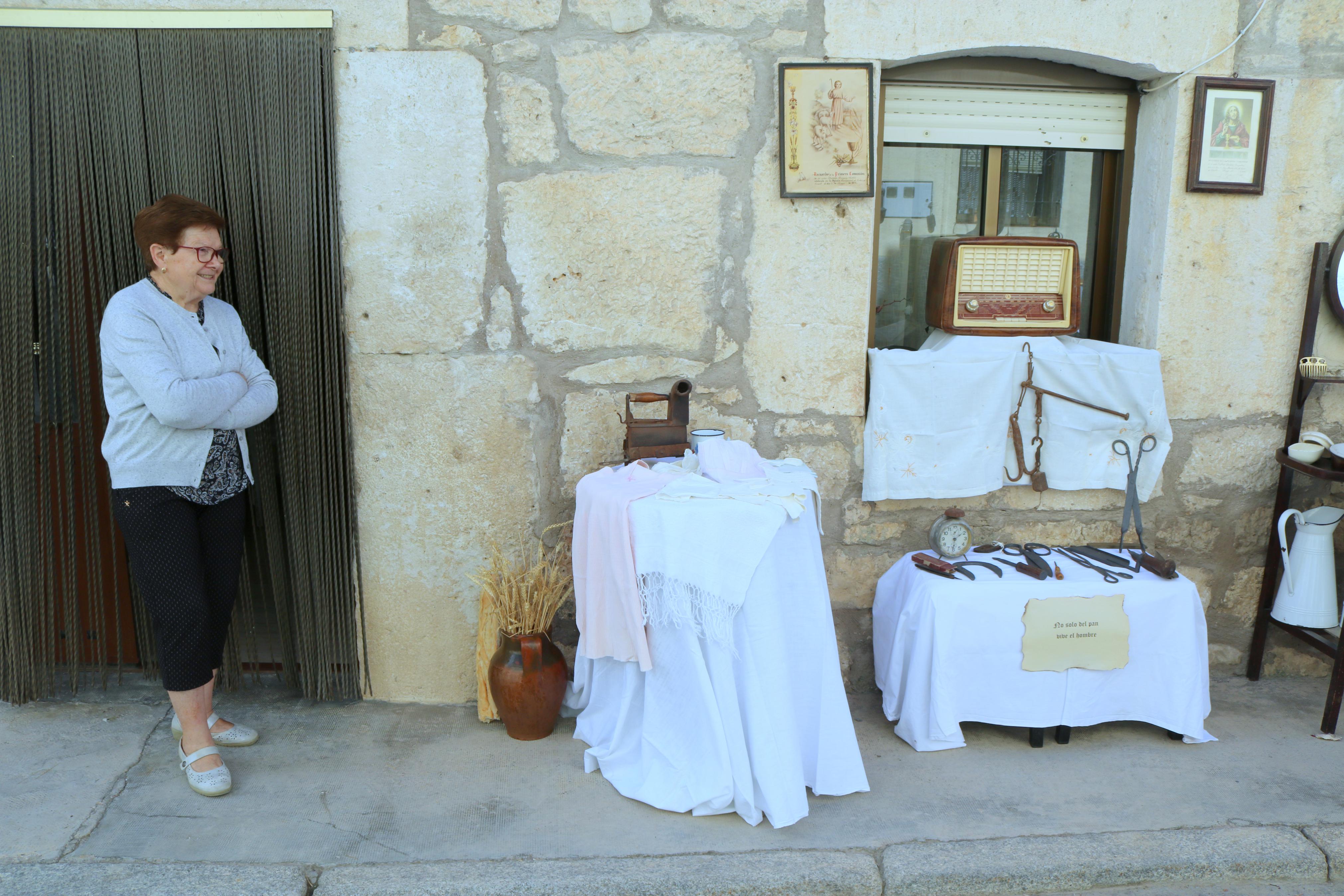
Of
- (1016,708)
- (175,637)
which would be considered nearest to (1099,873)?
(1016,708)

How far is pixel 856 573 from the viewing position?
316cm

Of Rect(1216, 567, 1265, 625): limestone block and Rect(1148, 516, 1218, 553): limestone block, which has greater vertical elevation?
Rect(1148, 516, 1218, 553): limestone block

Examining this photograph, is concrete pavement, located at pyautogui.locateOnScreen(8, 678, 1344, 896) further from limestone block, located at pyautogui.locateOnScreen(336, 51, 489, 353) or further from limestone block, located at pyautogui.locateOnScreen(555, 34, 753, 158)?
limestone block, located at pyautogui.locateOnScreen(555, 34, 753, 158)

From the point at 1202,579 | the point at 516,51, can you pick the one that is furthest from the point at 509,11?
the point at 1202,579

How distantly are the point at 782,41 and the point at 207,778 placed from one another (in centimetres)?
273

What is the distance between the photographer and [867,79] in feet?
9.45

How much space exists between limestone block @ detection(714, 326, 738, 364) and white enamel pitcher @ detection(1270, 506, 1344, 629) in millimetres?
1919

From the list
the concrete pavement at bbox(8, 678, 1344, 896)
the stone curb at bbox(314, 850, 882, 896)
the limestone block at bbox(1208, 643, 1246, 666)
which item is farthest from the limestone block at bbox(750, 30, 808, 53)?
the limestone block at bbox(1208, 643, 1246, 666)

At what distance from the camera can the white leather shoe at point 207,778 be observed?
2.49 metres

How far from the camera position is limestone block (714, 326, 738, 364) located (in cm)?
299

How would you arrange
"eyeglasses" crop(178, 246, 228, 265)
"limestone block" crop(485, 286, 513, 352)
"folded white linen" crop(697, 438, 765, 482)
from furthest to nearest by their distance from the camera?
"limestone block" crop(485, 286, 513, 352)
"folded white linen" crop(697, 438, 765, 482)
"eyeglasses" crop(178, 246, 228, 265)

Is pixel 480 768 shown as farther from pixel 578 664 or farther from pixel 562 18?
pixel 562 18

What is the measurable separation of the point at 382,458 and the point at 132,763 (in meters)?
1.13

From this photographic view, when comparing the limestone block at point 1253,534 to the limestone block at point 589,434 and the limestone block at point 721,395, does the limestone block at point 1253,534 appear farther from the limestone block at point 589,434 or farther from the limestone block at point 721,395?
the limestone block at point 589,434
